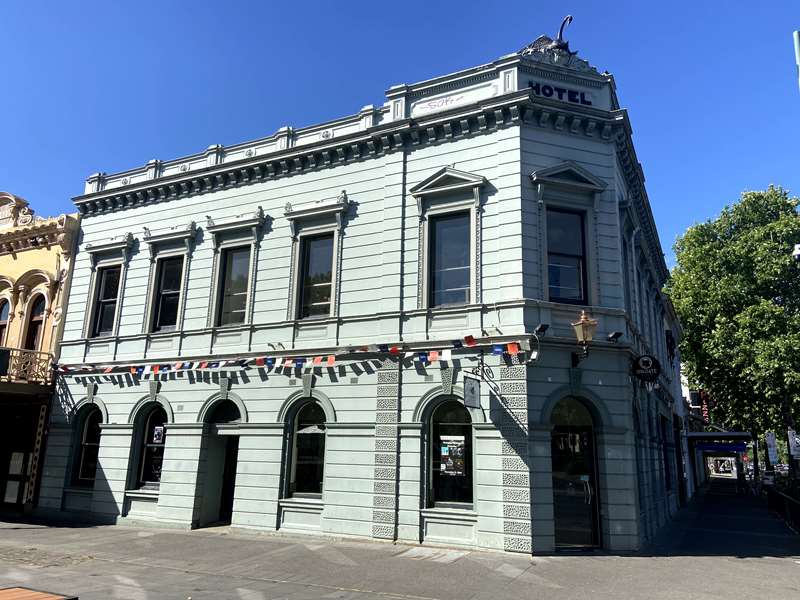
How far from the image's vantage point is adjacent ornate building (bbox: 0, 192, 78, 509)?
687 inches

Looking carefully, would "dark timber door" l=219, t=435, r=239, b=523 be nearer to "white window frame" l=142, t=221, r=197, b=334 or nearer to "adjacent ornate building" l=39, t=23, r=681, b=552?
"adjacent ornate building" l=39, t=23, r=681, b=552

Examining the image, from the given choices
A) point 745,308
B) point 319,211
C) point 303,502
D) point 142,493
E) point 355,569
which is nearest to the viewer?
point 355,569

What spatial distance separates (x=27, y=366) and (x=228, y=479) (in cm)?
750

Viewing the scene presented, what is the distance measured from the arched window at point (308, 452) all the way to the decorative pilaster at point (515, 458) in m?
4.57

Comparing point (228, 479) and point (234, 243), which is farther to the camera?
point (234, 243)

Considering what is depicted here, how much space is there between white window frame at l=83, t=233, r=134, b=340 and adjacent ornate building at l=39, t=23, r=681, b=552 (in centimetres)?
10

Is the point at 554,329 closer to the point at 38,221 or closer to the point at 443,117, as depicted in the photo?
the point at 443,117

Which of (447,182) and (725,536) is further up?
(447,182)

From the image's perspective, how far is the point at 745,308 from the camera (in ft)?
89.7

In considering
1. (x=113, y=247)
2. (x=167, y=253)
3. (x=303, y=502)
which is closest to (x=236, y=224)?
(x=167, y=253)

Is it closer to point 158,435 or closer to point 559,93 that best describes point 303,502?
point 158,435

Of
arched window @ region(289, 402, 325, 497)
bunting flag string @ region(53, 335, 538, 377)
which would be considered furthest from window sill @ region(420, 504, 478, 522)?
bunting flag string @ region(53, 335, 538, 377)

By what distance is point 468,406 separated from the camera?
38.9ft

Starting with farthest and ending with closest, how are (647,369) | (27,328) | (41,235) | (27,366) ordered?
(41,235), (27,328), (27,366), (647,369)
